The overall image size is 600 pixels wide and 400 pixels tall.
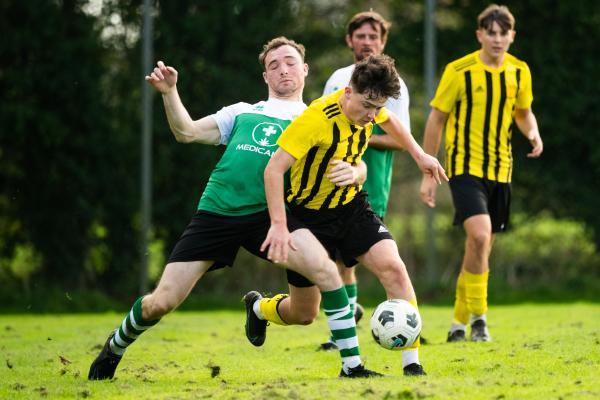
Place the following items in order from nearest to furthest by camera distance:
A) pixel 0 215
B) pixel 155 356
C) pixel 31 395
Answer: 1. pixel 31 395
2. pixel 155 356
3. pixel 0 215

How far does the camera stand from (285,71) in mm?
6090

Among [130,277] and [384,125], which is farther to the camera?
[130,277]

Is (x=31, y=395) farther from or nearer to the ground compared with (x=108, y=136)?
nearer to the ground

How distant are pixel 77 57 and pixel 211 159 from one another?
6.64ft

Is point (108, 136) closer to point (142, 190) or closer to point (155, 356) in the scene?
point (142, 190)

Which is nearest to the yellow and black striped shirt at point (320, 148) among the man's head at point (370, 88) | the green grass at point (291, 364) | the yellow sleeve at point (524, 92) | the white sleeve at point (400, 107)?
the man's head at point (370, 88)

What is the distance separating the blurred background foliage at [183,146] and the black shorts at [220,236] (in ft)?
23.0

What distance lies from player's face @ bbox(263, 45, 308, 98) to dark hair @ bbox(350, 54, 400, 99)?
0.67 m

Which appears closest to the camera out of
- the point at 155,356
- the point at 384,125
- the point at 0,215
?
the point at 384,125

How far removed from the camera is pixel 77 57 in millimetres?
12781

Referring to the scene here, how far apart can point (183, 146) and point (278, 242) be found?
806cm

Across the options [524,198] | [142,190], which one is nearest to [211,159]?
[142,190]

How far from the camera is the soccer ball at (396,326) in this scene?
216 inches

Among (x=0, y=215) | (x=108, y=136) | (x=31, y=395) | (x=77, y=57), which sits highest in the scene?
(x=77, y=57)
